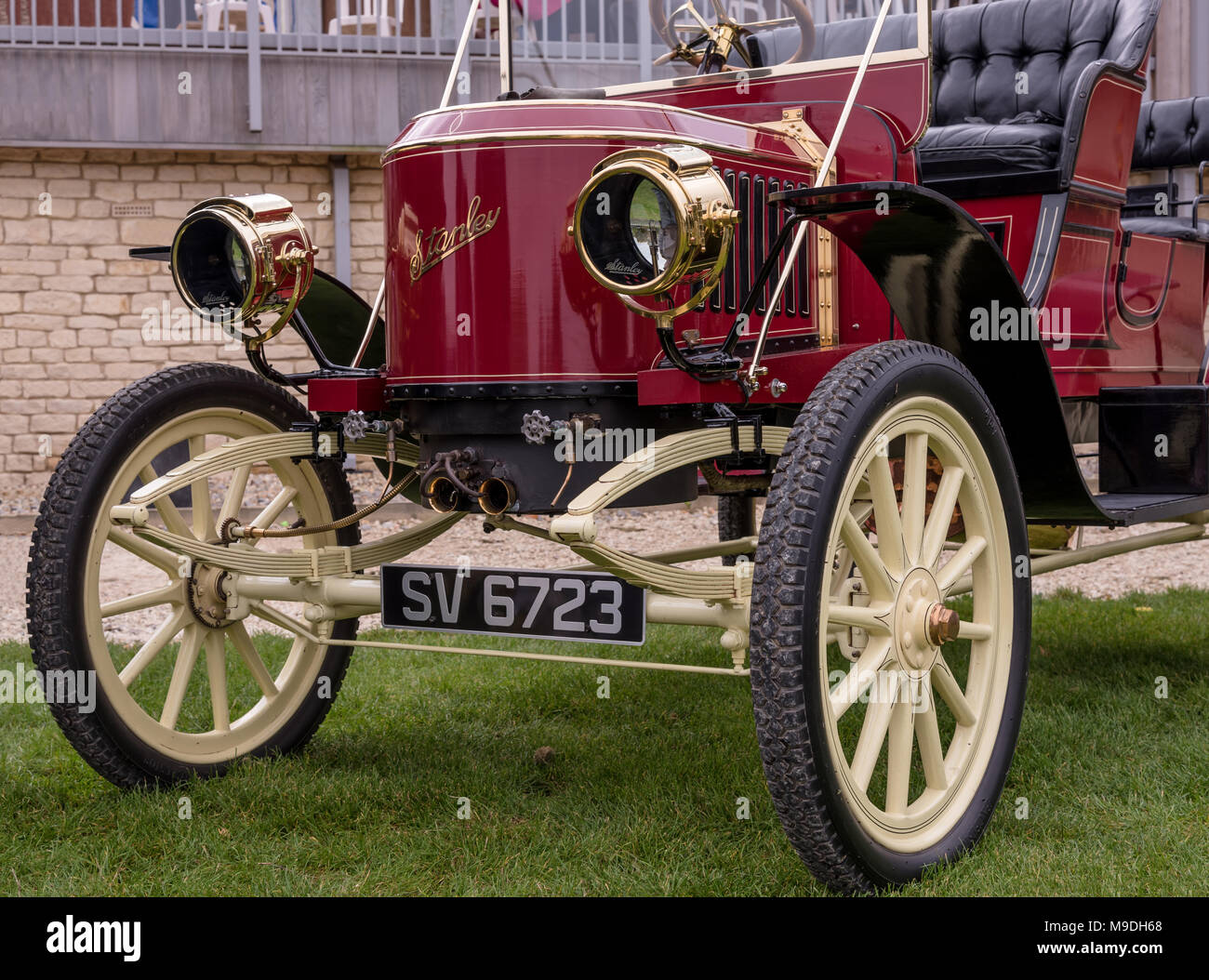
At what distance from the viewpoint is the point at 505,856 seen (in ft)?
9.14

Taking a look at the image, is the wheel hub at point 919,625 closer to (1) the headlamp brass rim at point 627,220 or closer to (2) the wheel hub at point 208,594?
(1) the headlamp brass rim at point 627,220

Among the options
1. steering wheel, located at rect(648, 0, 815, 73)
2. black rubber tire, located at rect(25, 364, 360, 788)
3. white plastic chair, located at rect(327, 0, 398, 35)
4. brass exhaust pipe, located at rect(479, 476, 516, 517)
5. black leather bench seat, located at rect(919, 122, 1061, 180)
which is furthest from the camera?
white plastic chair, located at rect(327, 0, 398, 35)

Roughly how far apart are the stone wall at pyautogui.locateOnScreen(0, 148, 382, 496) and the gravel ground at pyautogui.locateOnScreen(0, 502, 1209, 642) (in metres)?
1.25

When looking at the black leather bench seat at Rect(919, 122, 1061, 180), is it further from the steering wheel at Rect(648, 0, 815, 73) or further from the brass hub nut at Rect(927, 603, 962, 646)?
the brass hub nut at Rect(927, 603, 962, 646)

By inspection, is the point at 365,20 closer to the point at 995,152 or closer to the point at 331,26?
the point at 331,26

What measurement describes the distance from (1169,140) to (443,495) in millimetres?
3680

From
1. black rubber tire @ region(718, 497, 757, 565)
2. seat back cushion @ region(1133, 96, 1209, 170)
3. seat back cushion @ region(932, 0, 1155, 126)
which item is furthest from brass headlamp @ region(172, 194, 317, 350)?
seat back cushion @ region(1133, 96, 1209, 170)

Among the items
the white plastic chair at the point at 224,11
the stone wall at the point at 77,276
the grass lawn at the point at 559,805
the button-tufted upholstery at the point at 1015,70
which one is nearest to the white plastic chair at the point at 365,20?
the white plastic chair at the point at 224,11

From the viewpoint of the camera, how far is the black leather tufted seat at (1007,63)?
396 centimetres

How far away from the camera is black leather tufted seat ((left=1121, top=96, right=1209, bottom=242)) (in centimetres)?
499

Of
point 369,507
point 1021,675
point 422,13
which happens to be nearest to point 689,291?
point 369,507

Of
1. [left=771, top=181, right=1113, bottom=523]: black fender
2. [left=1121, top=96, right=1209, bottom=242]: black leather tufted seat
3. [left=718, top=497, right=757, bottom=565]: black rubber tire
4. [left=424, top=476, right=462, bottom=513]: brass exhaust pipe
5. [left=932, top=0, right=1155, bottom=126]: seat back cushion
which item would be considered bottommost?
[left=718, top=497, right=757, bottom=565]: black rubber tire

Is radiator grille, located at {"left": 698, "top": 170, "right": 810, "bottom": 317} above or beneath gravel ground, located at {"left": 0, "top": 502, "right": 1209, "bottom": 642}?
above
